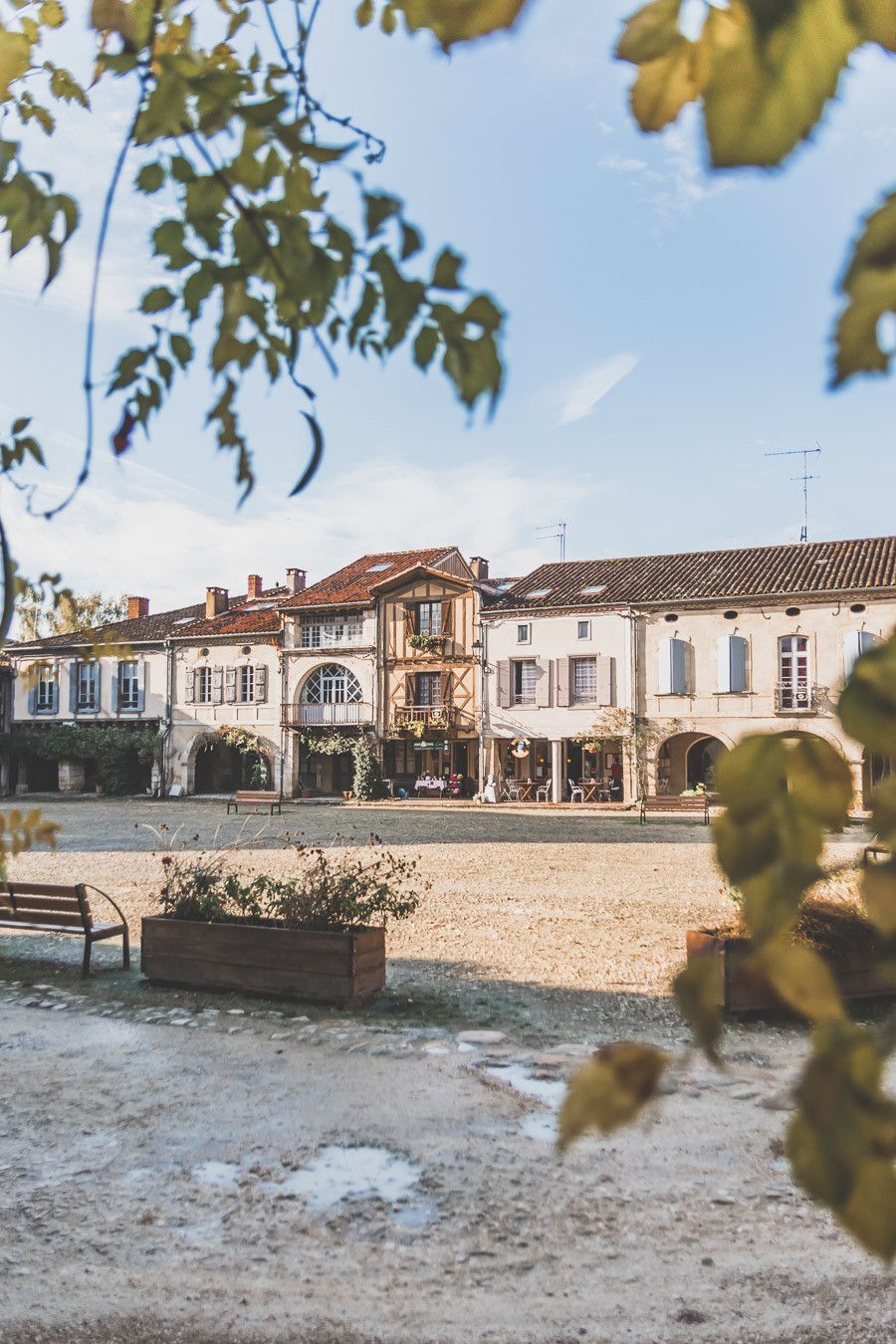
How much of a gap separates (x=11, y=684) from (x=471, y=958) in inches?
1414

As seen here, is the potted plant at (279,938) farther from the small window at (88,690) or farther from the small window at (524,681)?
the small window at (88,690)

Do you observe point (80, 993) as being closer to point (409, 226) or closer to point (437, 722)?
point (409, 226)

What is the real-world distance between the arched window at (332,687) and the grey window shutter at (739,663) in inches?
482

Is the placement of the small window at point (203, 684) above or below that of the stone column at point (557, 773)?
above

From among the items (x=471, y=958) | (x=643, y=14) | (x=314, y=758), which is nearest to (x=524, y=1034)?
(x=471, y=958)

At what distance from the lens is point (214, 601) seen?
3894cm

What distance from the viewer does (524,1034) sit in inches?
252

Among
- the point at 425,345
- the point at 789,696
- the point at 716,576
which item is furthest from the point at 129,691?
the point at 425,345

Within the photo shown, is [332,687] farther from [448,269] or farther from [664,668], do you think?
[448,269]

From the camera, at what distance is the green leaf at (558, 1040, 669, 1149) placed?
1.76 ft

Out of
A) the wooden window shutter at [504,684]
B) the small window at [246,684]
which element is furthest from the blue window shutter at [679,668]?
the small window at [246,684]

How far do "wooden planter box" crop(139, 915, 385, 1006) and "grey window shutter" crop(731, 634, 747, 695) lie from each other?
73.9ft

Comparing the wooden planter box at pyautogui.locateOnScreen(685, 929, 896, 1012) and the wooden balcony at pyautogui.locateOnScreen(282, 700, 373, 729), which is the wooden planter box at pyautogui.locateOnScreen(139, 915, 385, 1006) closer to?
the wooden planter box at pyautogui.locateOnScreen(685, 929, 896, 1012)

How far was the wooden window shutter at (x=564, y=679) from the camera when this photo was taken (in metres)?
30.2
